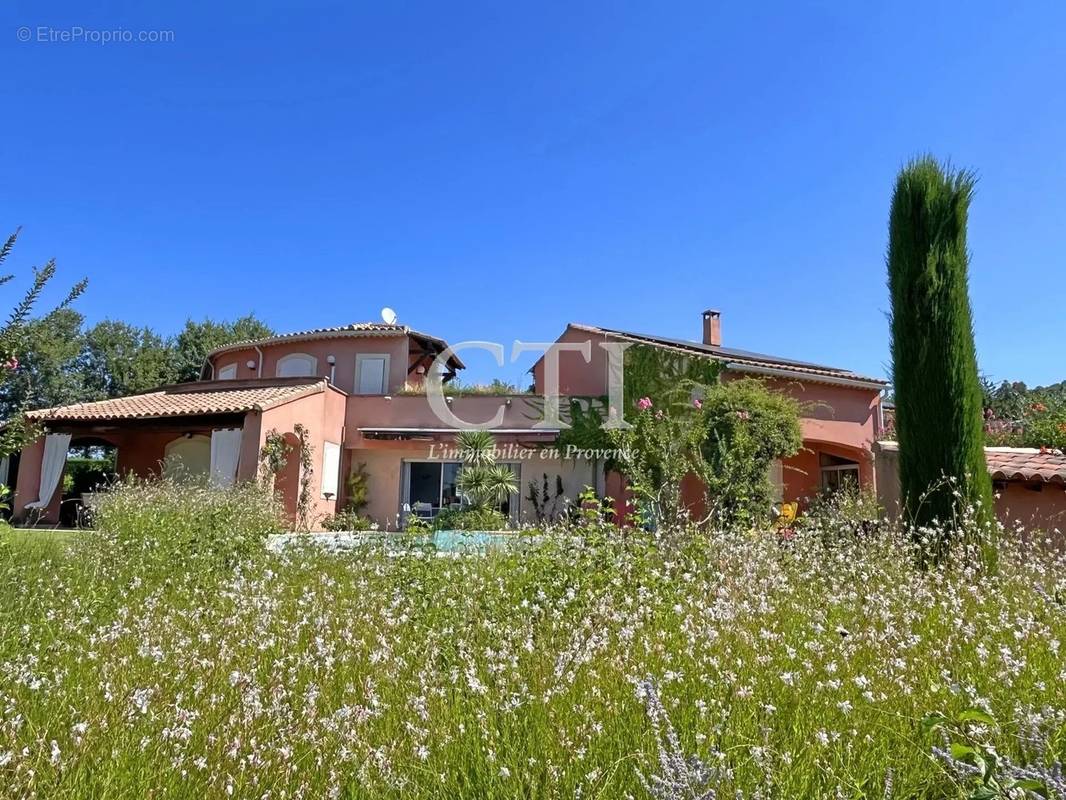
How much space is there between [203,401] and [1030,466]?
934 inches

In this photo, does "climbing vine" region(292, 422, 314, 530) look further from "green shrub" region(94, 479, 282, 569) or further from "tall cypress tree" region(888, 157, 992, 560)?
"tall cypress tree" region(888, 157, 992, 560)

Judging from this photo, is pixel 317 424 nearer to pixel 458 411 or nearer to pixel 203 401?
pixel 203 401

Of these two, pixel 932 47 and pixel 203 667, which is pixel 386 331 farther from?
pixel 203 667

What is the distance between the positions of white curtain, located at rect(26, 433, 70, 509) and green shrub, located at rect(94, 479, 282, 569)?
11263mm

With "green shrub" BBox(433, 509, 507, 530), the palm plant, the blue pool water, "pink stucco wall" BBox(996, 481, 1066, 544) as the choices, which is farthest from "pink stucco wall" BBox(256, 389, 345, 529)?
"pink stucco wall" BBox(996, 481, 1066, 544)

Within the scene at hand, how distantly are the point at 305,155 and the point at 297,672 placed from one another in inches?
522

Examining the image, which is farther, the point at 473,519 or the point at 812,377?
the point at 812,377

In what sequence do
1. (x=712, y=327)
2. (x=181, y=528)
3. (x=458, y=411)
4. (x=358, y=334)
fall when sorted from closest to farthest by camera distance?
(x=181, y=528) < (x=458, y=411) < (x=358, y=334) < (x=712, y=327)

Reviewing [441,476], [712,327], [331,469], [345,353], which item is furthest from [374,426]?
[712,327]

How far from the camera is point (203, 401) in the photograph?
21234 mm

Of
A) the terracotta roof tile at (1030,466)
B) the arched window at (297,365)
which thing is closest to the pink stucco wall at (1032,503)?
the terracotta roof tile at (1030,466)

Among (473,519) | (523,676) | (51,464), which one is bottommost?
(473,519)

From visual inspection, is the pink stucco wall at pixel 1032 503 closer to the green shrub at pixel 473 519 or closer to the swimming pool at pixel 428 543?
the swimming pool at pixel 428 543

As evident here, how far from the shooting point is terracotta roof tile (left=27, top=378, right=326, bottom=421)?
1984 centimetres
